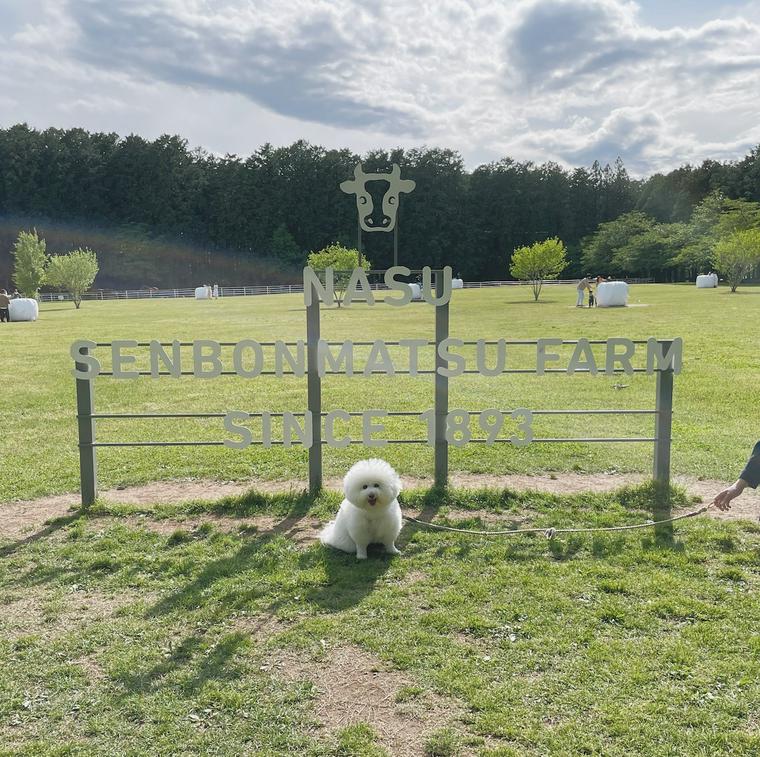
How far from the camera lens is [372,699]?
129 inches

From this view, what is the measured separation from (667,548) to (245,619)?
315 centimetres

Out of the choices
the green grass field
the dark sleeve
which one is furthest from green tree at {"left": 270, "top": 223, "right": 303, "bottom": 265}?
the dark sleeve

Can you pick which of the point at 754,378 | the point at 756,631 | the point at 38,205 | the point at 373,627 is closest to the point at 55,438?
the point at 373,627

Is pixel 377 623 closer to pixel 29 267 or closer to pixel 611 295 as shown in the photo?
pixel 611 295

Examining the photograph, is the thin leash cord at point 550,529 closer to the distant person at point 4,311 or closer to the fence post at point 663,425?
the fence post at point 663,425

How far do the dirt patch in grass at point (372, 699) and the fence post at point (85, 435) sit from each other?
10.9 ft

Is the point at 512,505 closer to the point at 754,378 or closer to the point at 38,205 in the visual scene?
the point at 754,378

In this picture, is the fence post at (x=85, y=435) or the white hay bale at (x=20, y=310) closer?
the fence post at (x=85, y=435)

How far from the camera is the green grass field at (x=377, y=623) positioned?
9.93 ft

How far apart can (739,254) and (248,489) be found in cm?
3932

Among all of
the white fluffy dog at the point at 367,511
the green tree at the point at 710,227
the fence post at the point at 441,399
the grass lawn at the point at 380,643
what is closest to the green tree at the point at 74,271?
the grass lawn at the point at 380,643

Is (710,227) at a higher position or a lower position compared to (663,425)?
higher

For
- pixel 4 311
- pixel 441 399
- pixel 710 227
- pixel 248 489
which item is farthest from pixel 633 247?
pixel 248 489

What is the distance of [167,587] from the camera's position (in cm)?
450
